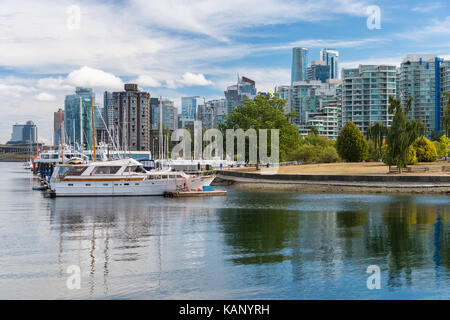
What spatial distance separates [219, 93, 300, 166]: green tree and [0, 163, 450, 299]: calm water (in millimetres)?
48676

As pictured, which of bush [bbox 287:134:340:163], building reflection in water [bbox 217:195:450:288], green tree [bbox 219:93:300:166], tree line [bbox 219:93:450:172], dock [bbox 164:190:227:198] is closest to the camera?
building reflection in water [bbox 217:195:450:288]

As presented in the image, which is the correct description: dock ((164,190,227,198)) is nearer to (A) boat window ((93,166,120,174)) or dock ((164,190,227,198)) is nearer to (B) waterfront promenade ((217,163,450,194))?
(A) boat window ((93,166,120,174))

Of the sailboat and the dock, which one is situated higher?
the sailboat

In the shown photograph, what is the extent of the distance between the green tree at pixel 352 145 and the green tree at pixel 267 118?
10.2m

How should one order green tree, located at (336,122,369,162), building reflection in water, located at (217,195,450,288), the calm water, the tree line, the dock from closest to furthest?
the calm water
building reflection in water, located at (217,195,450,288)
the dock
the tree line
green tree, located at (336,122,369,162)

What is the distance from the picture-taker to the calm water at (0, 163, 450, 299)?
21.4 metres

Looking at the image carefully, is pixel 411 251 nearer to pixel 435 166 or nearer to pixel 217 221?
pixel 217 221

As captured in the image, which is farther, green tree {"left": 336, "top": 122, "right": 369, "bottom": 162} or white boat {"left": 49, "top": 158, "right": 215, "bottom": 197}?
green tree {"left": 336, "top": 122, "right": 369, "bottom": 162}

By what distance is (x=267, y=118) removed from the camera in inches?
3962

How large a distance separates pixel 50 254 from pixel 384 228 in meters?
22.3

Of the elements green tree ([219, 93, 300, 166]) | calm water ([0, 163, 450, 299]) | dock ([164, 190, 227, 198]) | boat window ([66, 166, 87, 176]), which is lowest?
calm water ([0, 163, 450, 299])

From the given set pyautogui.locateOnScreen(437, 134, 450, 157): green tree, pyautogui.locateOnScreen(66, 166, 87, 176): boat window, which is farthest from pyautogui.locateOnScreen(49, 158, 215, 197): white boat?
pyautogui.locateOnScreen(437, 134, 450, 157): green tree
